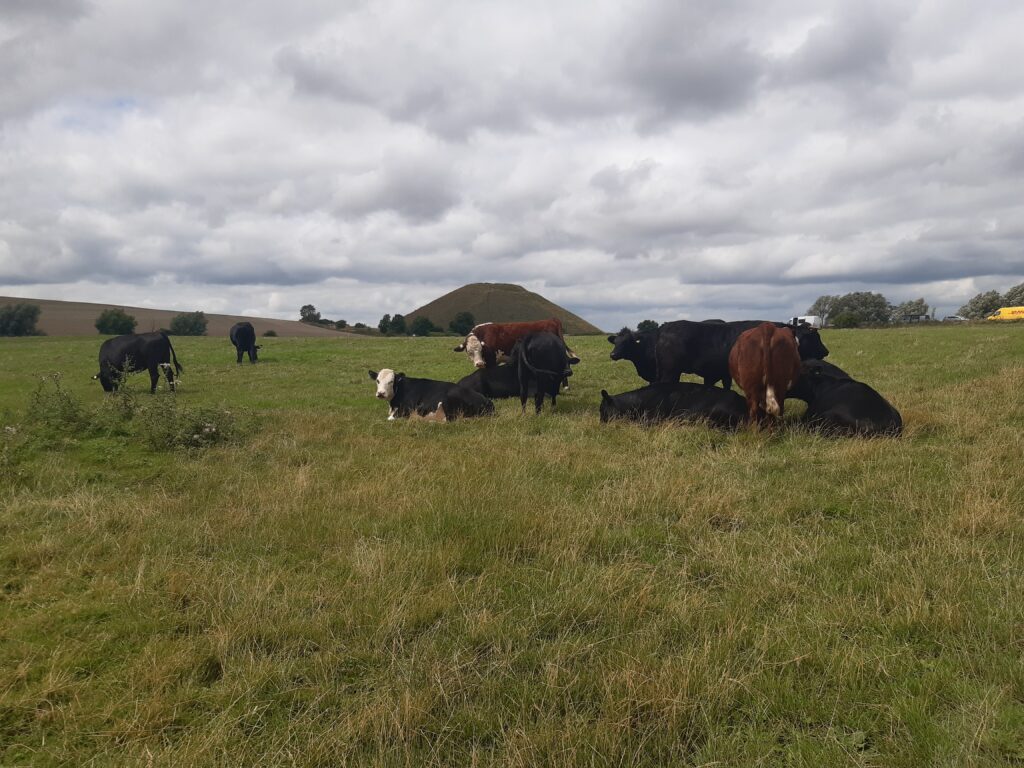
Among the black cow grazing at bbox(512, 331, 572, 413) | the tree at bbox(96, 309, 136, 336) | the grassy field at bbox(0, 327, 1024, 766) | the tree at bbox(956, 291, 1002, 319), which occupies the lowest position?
the grassy field at bbox(0, 327, 1024, 766)

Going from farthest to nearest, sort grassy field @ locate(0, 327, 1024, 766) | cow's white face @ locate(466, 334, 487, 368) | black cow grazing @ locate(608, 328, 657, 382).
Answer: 1. cow's white face @ locate(466, 334, 487, 368)
2. black cow grazing @ locate(608, 328, 657, 382)
3. grassy field @ locate(0, 327, 1024, 766)

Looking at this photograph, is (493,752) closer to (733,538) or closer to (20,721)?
(20,721)

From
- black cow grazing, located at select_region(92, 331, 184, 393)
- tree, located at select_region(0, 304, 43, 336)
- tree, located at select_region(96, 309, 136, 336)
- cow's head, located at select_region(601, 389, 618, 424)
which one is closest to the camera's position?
cow's head, located at select_region(601, 389, 618, 424)

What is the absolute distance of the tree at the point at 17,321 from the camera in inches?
2515

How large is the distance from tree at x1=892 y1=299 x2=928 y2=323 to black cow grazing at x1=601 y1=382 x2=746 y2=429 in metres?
109

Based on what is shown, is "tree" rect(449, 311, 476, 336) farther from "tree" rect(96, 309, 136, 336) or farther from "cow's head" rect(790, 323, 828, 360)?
"cow's head" rect(790, 323, 828, 360)

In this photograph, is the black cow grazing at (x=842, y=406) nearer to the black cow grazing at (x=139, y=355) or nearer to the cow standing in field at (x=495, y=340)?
the cow standing in field at (x=495, y=340)

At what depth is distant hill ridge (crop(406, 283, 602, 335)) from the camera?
11038 cm

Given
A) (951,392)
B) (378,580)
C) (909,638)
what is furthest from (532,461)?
(951,392)

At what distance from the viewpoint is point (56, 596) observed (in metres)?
4.24

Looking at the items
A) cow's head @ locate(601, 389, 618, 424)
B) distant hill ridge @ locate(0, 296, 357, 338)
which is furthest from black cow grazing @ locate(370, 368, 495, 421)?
distant hill ridge @ locate(0, 296, 357, 338)

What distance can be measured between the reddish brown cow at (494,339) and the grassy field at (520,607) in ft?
30.7

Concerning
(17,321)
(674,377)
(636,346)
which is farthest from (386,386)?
(17,321)

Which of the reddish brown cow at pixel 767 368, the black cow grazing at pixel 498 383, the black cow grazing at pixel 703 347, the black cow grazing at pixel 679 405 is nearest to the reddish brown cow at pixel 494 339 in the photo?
the black cow grazing at pixel 498 383
